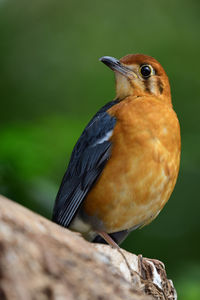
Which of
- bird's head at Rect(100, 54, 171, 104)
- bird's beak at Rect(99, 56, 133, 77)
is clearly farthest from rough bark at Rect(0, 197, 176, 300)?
bird's beak at Rect(99, 56, 133, 77)

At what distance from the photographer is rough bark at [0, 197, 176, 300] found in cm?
337

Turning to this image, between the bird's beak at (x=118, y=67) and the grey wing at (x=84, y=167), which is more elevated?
the bird's beak at (x=118, y=67)

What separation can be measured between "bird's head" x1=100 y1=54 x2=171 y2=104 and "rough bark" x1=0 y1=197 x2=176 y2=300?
3.06m

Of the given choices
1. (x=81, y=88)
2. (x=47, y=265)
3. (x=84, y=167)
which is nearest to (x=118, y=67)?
(x=84, y=167)

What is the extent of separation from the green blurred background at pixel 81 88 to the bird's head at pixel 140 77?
1.11 metres

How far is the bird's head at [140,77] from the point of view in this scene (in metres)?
6.82

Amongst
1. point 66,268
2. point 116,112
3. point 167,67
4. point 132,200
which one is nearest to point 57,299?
point 66,268

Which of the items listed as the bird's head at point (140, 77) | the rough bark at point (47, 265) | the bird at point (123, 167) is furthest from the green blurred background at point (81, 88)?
the rough bark at point (47, 265)

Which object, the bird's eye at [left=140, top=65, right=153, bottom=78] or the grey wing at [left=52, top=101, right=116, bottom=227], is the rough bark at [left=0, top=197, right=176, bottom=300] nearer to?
the grey wing at [left=52, top=101, right=116, bottom=227]

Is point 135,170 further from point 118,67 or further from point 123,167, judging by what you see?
point 118,67

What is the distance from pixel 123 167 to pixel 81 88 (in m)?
3.99

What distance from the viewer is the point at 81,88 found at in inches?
382

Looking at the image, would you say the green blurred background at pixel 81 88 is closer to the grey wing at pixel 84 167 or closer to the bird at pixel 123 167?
the grey wing at pixel 84 167

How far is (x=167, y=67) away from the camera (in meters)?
10.1
